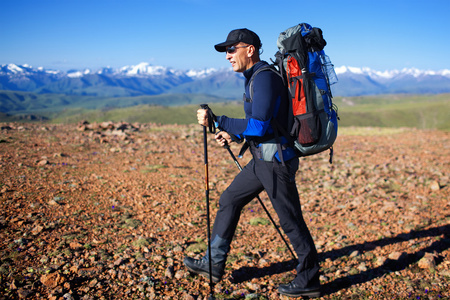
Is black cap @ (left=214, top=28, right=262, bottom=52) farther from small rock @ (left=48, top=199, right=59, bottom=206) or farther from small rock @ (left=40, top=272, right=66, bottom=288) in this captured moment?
small rock @ (left=48, top=199, right=59, bottom=206)

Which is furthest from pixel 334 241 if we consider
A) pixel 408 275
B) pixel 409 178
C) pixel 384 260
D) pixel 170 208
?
pixel 409 178

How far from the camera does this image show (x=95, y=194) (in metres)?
7.95

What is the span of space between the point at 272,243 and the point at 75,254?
3.75m

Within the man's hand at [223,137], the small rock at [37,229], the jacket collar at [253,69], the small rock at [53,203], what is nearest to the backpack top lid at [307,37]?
the jacket collar at [253,69]

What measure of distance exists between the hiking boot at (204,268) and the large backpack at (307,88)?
229 centimetres

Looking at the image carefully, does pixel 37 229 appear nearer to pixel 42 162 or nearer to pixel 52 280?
pixel 52 280

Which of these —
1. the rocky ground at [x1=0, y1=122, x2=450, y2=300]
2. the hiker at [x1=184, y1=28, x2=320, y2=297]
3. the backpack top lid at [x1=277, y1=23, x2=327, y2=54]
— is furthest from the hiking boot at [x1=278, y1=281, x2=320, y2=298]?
the backpack top lid at [x1=277, y1=23, x2=327, y2=54]

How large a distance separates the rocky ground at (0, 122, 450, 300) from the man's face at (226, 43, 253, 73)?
3415 millimetres

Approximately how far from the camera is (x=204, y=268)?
4.93m

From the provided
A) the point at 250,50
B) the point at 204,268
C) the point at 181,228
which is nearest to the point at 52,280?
the point at 204,268

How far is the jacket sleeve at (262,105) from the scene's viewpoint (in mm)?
3939

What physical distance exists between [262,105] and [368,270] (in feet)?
12.2

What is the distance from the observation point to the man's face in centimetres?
433

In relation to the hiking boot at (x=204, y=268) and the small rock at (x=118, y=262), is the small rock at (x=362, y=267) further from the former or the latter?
the small rock at (x=118, y=262)
